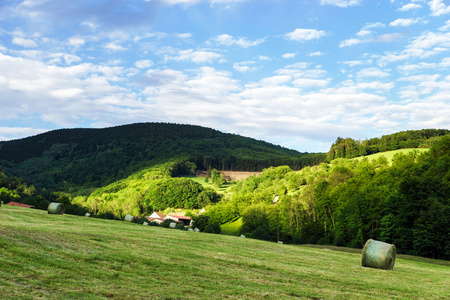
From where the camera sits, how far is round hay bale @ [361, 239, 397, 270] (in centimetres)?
2338

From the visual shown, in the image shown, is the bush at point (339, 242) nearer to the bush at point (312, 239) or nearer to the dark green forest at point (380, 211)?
the dark green forest at point (380, 211)

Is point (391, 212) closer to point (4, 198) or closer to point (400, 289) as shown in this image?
point (400, 289)

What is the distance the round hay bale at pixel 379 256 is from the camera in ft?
76.7

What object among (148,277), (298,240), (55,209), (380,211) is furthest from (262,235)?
(148,277)

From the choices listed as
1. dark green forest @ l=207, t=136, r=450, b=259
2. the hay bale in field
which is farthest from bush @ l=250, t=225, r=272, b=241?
the hay bale in field

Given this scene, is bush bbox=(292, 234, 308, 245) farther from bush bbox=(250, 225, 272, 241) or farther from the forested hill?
the forested hill

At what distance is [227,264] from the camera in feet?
59.5

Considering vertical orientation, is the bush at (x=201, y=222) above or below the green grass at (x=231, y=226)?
above

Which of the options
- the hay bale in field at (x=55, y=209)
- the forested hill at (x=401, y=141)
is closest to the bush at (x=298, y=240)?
the hay bale in field at (x=55, y=209)

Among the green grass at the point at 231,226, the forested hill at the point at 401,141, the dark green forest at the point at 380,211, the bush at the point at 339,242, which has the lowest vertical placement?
the green grass at the point at 231,226

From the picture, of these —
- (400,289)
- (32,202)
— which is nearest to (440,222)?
(400,289)

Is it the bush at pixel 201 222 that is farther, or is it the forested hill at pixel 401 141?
the forested hill at pixel 401 141

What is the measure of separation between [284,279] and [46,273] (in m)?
9.48

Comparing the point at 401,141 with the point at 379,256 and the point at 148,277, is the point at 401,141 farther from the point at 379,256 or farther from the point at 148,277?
the point at 148,277
